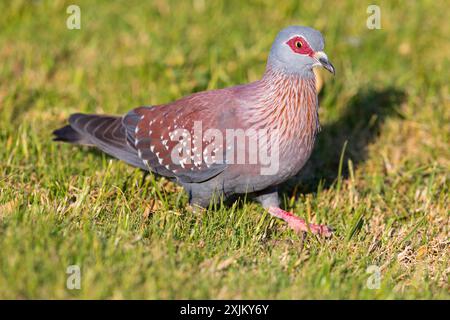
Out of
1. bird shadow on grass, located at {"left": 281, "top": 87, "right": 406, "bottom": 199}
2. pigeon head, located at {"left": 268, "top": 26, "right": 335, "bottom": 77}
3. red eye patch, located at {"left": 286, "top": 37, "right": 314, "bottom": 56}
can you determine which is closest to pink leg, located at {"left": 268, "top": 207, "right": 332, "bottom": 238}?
bird shadow on grass, located at {"left": 281, "top": 87, "right": 406, "bottom": 199}

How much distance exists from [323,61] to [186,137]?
1.19m

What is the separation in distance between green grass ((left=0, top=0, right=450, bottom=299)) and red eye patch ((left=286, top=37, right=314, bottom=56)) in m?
1.19

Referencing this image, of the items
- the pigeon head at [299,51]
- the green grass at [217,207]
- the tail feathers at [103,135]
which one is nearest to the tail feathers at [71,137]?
the tail feathers at [103,135]

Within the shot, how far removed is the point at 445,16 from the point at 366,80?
65.9 inches

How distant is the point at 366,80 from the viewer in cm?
739

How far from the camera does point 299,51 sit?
489cm

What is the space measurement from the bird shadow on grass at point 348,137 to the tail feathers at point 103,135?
1366mm

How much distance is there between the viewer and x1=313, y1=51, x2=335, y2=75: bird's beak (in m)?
4.82

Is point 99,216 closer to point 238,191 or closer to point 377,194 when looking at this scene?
point 238,191

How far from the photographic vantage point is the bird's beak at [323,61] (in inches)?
190

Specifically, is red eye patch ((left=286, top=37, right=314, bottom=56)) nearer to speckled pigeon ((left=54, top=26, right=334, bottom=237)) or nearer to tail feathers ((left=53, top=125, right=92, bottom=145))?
speckled pigeon ((left=54, top=26, right=334, bottom=237))

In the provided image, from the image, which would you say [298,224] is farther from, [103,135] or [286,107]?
[103,135]

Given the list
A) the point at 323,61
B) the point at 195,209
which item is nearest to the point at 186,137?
the point at 195,209
